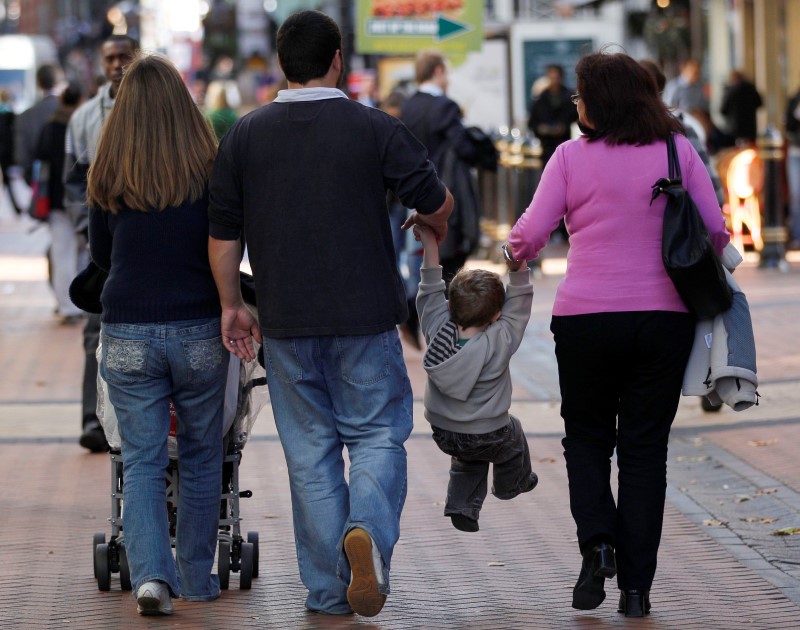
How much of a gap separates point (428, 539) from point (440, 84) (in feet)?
18.9

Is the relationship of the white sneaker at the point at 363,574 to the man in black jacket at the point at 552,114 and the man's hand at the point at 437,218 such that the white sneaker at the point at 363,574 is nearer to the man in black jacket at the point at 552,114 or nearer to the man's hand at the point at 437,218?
the man's hand at the point at 437,218

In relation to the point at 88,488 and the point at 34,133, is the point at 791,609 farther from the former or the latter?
the point at 34,133

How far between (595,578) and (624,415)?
0.53 metres

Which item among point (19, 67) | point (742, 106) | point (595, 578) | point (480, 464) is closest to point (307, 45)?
point (480, 464)

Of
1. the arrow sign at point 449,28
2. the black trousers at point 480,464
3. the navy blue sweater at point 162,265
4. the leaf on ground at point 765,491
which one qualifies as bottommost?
the leaf on ground at point 765,491

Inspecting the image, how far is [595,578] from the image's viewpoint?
516cm

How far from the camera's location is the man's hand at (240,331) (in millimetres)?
5180

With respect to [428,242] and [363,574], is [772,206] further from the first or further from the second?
[363,574]

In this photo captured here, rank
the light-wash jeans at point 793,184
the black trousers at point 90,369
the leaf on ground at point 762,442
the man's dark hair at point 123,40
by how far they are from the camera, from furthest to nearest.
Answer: the light-wash jeans at point 793,184
the leaf on ground at point 762,442
the man's dark hair at point 123,40
the black trousers at point 90,369

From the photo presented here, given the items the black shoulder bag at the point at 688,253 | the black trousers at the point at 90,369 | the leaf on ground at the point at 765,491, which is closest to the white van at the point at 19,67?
the black trousers at the point at 90,369

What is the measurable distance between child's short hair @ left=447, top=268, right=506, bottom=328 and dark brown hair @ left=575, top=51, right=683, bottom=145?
24.1 inches

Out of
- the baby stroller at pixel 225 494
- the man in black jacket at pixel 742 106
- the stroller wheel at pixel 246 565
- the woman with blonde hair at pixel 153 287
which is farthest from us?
the man in black jacket at pixel 742 106

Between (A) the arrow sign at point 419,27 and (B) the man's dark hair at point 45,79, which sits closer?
(B) the man's dark hair at point 45,79

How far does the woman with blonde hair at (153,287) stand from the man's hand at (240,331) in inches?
2.4
